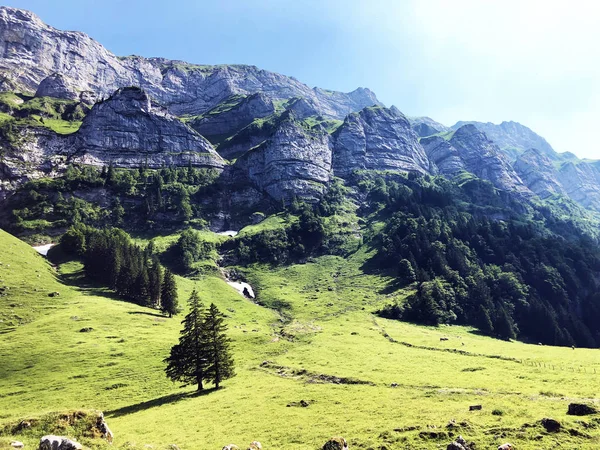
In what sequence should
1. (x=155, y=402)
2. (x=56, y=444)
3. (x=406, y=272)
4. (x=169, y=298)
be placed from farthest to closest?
(x=406, y=272)
(x=169, y=298)
(x=155, y=402)
(x=56, y=444)

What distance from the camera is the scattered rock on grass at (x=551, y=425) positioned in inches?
1001

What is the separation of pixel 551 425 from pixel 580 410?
5553mm

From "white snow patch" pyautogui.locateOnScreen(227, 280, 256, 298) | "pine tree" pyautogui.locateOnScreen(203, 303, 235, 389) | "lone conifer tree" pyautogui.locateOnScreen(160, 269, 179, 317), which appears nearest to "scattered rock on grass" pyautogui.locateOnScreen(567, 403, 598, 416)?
"pine tree" pyautogui.locateOnScreen(203, 303, 235, 389)

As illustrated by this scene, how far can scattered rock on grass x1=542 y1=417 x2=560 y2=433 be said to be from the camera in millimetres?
25422

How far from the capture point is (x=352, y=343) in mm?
80062

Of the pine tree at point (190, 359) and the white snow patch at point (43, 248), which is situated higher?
the white snow patch at point (43, 248)

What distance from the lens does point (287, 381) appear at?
54.4 meters

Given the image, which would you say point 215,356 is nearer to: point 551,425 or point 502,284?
point 551,425

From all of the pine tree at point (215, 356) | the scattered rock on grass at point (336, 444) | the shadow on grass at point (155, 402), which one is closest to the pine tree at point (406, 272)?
the pine tree at point (215, 356)

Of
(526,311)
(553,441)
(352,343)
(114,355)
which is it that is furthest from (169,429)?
(526,311)

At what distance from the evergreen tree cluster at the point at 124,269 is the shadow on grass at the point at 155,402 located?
62574mm

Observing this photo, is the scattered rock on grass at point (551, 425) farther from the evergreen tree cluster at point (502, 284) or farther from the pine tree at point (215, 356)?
the evergreen tree cluster at point (502, 284)

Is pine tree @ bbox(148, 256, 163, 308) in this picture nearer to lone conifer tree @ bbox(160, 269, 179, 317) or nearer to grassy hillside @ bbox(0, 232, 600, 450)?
lone conifer tree @ bbox(160, 269, 179, 317)

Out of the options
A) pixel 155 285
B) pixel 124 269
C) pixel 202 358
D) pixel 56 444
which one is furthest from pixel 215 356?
pixel 124 269
